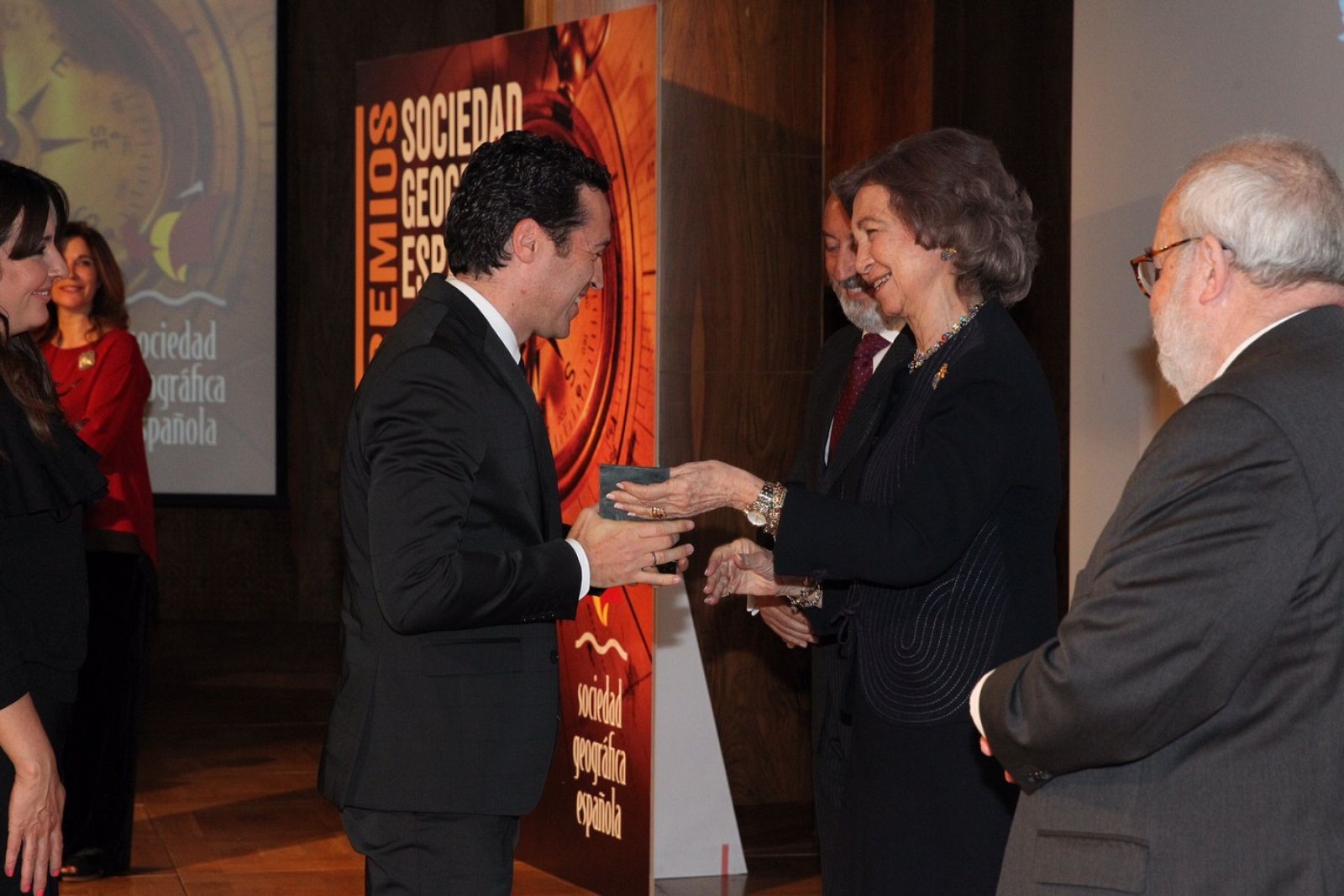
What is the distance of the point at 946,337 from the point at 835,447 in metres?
0.73

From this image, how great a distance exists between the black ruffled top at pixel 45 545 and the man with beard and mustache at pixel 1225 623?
160cm

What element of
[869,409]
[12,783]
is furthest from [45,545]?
[869,409]

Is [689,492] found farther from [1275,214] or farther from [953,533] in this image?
[1275,214]

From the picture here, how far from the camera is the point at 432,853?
89.0 inches

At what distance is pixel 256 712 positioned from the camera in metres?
7.32

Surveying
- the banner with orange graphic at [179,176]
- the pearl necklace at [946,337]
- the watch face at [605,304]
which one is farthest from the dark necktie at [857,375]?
the banner with orange graphic at [179,176]

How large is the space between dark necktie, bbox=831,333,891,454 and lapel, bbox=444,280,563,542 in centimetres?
136

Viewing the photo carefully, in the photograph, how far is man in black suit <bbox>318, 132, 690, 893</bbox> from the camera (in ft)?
7.07

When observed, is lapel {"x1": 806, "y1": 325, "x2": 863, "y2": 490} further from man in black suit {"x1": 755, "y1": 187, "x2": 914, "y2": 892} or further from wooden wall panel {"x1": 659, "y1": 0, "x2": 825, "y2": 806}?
wooden wall panel {"x1": 659, "y1": 0, "x2": 825, "y2": 806}

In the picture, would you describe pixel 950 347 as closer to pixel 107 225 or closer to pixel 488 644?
pixel 488 644

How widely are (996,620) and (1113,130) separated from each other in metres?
2.09

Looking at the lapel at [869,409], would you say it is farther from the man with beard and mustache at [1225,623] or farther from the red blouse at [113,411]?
the red blouse at [113,411]

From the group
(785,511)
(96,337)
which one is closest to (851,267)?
(785,511)

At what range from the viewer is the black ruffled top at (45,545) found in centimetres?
246
